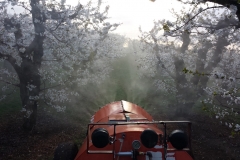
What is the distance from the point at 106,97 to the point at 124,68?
38.0 feet

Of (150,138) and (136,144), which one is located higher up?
(150,138)

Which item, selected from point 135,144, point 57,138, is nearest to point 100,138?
point 135,144

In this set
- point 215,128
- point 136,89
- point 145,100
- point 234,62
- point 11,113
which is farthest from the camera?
point 136,89

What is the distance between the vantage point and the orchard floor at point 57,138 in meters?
10.7

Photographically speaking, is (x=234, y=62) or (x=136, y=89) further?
(x=136, y=89)

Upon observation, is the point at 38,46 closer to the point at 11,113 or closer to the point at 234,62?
the point at 11,113

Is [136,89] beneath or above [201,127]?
above

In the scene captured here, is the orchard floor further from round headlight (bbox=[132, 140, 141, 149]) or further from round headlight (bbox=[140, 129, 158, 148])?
round headlight (bbox=[140, 129, 158, 148])

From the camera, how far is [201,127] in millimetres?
14641

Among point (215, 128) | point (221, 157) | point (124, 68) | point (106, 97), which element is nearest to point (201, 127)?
point (215, 128)

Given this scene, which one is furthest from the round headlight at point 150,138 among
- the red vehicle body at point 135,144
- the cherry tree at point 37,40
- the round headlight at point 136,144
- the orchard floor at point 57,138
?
the cherry tree at point 37,40

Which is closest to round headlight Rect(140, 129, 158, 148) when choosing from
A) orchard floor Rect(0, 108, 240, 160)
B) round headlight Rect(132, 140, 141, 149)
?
round headlight Rect(132, 140, 141, 149)

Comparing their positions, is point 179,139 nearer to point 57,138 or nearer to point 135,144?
point 135,144

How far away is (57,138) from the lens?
12242mm
